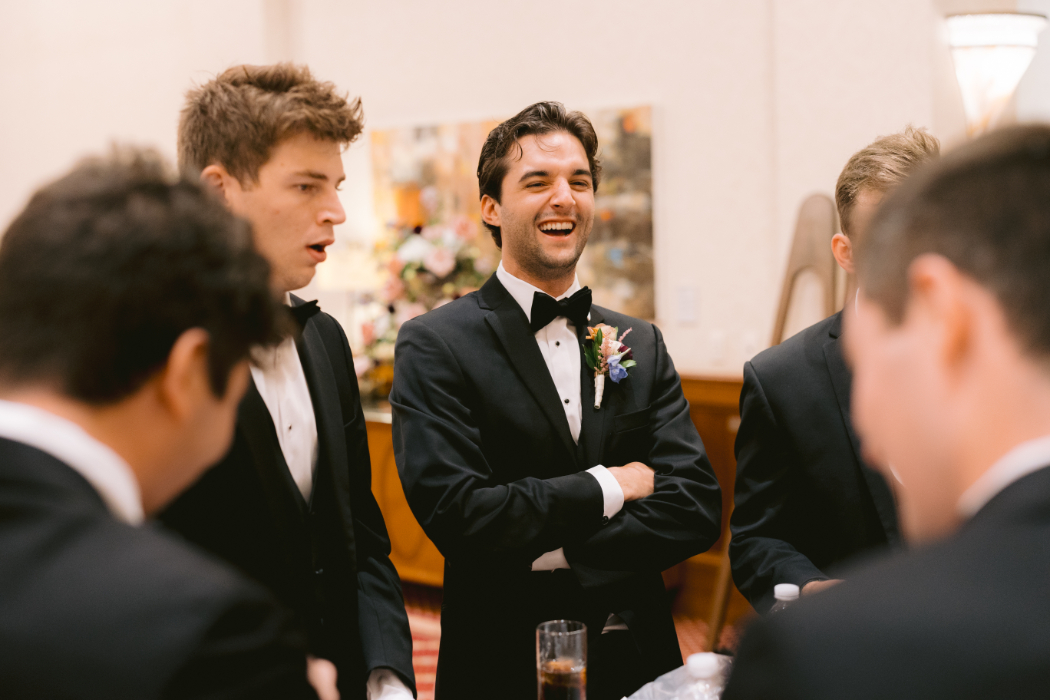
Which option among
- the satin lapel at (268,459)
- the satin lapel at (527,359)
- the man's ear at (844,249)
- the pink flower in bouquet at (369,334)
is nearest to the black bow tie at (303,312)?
the satin lapel at (268,459)

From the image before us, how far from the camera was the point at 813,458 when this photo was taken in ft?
6.06

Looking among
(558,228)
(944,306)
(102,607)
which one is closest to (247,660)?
(102,607)

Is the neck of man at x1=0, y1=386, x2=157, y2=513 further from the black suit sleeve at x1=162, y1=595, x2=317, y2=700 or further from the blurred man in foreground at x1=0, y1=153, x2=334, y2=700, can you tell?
the black suit sleeve at x1=162, y1=595, x2=317, y2=700

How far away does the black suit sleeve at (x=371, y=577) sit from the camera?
5.63ft

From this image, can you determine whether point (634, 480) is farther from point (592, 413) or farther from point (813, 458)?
point (813, 458)

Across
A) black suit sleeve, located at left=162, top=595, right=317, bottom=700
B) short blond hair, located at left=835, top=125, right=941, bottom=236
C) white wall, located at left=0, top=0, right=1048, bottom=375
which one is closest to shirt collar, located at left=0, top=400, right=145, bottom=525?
black suit sleeve, located at left=162, top=595, right=317, bottom=700

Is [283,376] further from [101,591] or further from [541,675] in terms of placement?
[101,591]

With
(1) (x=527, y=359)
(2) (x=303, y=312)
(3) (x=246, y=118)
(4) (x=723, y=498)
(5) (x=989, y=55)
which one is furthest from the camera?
(4) (x=723, y=498)

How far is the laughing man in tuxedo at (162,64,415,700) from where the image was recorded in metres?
1.53

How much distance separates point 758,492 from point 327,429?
996 mm

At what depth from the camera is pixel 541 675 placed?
1.49 meters

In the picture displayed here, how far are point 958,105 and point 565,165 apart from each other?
97.7 inches

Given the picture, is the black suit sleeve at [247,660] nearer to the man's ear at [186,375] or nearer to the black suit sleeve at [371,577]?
the man's ear at [186,375]

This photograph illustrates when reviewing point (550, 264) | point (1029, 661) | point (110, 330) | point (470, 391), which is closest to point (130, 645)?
point (110, 330)
